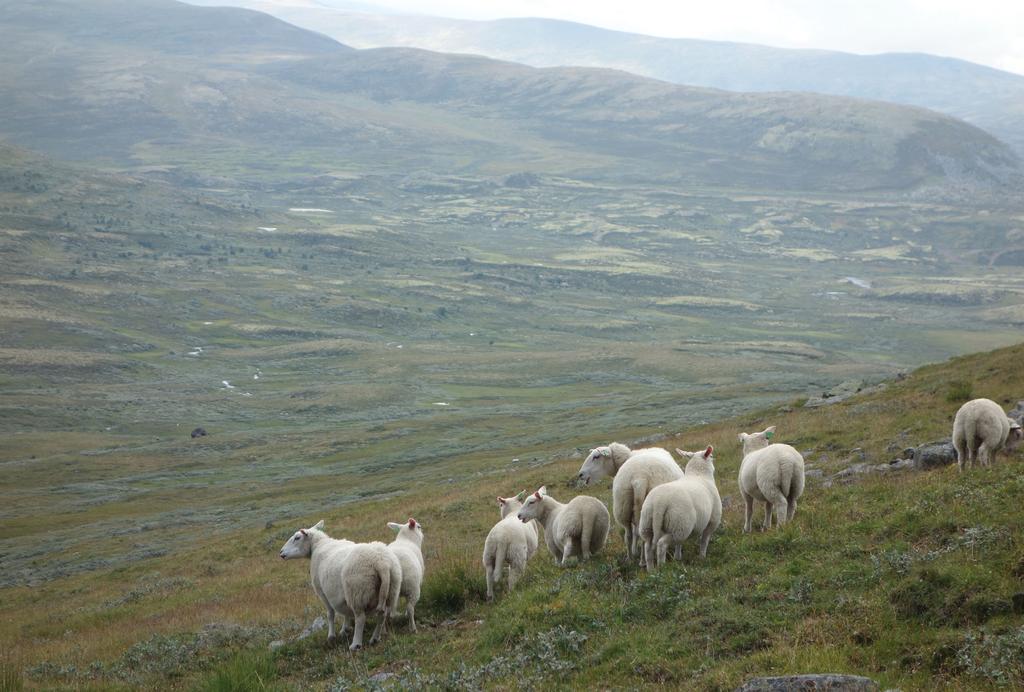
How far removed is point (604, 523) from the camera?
672 inches

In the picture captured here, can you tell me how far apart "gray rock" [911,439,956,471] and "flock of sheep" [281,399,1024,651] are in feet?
2.44

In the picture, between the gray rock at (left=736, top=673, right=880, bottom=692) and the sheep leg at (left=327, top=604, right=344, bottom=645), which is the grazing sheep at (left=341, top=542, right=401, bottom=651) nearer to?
the sheep leg at (left=327, top=604, right=344, bottom=645)

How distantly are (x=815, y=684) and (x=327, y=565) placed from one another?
9277mm

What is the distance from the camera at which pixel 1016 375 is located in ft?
104

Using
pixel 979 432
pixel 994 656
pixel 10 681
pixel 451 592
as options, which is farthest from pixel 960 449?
pixel 10 681

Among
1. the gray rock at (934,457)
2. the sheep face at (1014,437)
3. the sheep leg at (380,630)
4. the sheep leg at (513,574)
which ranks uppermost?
the sheep face at (1014,437)

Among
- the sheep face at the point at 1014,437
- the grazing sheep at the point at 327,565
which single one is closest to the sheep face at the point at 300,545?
the grazing sheep at the point at 327,565

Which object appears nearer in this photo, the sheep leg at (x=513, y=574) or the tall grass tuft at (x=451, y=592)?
the sheep leg at (x=513, y=574)

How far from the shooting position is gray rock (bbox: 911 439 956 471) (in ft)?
67.2

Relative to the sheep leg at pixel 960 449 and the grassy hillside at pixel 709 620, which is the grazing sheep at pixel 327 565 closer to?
the grassy hillside at pixel 709 620

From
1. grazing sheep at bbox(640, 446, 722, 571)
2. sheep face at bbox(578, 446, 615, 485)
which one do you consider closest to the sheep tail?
grazing sheep at bbox(640, 446, 722, 571)

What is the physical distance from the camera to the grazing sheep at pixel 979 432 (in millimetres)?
18922

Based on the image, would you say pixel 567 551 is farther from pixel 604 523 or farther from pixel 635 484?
pixel 635 484

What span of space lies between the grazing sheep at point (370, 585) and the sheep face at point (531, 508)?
11.9 feet
